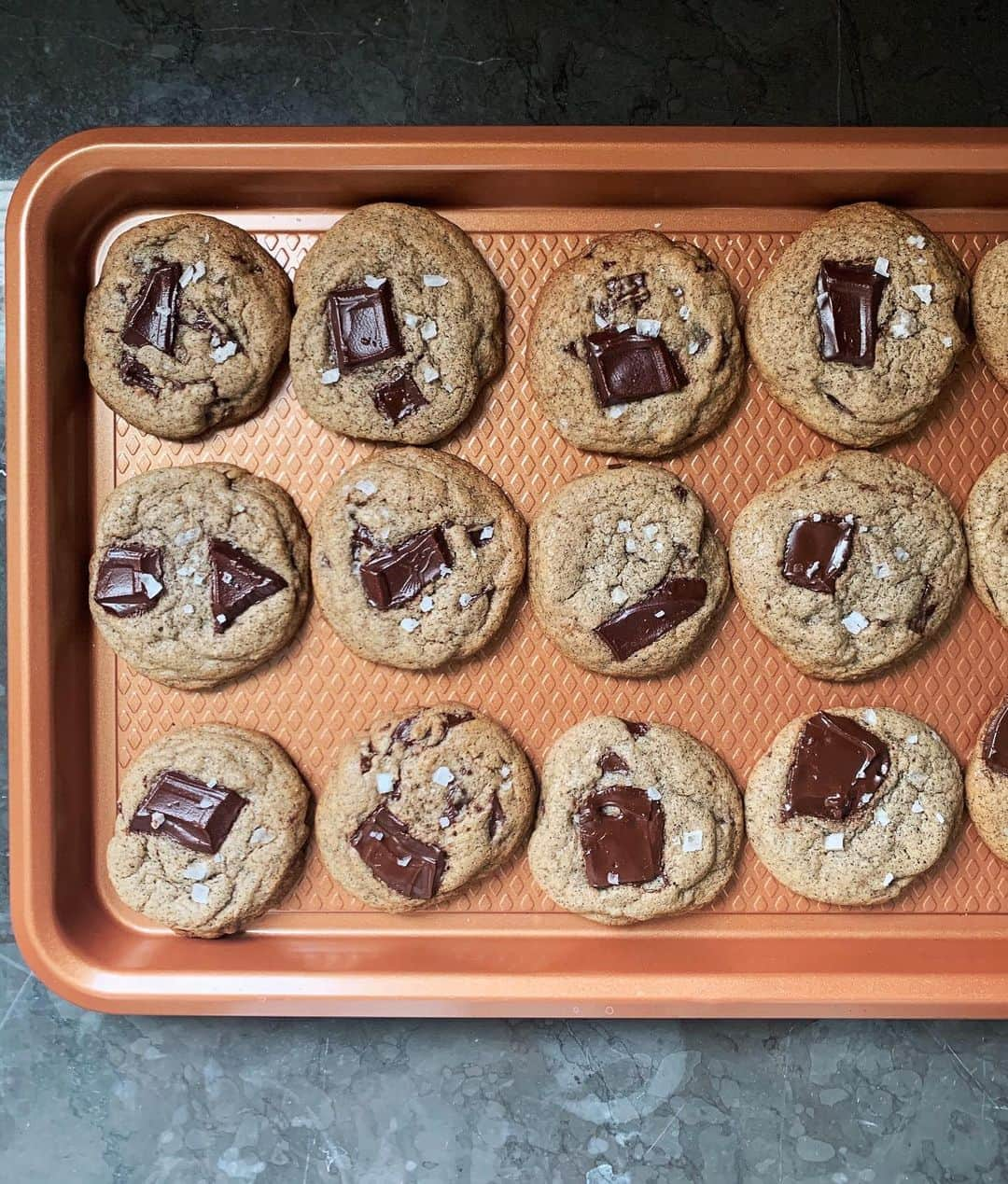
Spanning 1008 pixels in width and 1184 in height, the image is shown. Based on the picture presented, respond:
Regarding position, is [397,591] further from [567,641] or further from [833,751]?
[833,751]

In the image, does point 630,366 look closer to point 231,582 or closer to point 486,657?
point 486,657

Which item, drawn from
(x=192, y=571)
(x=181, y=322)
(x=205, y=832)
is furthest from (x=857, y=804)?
(x=181, y=322)

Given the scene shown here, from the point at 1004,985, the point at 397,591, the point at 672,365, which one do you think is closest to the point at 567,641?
the point at 397,591

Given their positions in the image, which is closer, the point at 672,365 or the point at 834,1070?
the point at 672,365

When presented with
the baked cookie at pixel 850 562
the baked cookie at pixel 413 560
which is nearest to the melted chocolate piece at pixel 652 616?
the baked cookie at pixel 850 562

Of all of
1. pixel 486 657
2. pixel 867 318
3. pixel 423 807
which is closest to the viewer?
pixel 867 318
